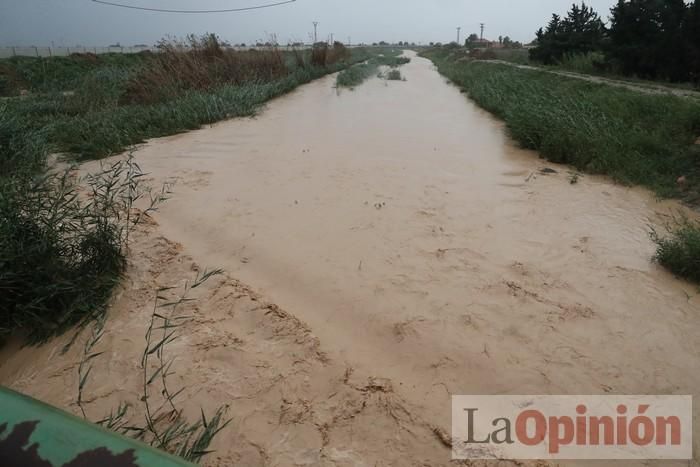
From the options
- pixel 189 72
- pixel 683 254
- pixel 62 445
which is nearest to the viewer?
pixel 62 445

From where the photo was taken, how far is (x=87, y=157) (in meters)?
5.85

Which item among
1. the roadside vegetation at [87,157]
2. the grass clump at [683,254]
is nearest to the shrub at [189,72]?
the roadside vegetation at [87,157]

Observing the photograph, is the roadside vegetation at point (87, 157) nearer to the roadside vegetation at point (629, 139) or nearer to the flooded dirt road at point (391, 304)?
the flooded dirt road at point (391, 304)

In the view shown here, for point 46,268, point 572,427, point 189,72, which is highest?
point 189,72

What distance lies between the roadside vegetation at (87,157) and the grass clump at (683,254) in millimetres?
4281

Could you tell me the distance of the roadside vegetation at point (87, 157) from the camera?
2.40 m

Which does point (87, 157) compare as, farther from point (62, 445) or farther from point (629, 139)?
point (629, 139)

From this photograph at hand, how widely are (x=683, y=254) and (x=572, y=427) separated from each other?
2085 millimetres

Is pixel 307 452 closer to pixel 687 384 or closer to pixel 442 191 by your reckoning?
pixel 687 384

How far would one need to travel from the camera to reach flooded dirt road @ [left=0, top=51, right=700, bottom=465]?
1974 mm

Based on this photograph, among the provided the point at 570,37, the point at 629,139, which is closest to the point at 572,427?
the point at 629,139

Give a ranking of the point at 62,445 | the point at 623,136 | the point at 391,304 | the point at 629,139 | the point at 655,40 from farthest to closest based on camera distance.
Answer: the point at 655,40
the point at 623,136
the point at 629,139
the point at 391,304
the point at 62,445

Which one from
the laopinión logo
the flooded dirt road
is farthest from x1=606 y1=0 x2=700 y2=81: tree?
the laopinión logo

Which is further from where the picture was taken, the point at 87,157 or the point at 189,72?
the point at 189,72
